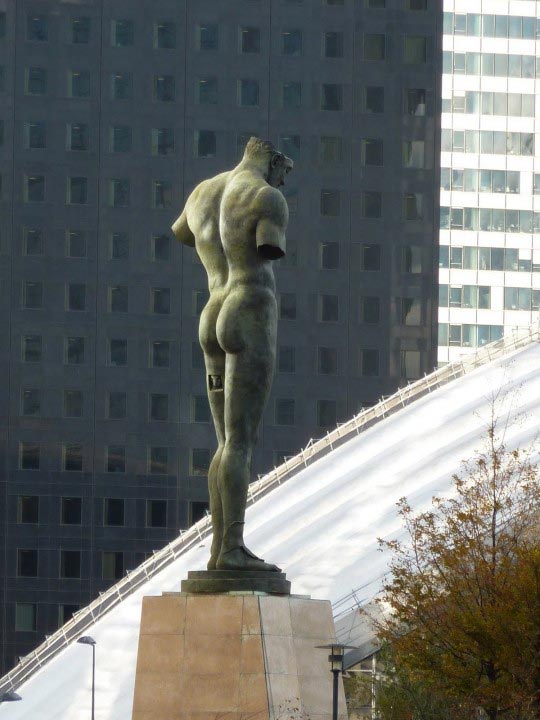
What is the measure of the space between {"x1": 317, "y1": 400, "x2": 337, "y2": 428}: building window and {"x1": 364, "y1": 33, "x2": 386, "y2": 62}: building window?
17.7 meters

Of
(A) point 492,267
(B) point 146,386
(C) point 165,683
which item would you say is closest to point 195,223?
(C) point 165,683

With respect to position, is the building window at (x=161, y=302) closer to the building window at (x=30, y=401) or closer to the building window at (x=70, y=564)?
the building window at (x=30, y=401)

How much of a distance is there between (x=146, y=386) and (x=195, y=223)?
269 ft

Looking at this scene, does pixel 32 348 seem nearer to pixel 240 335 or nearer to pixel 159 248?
pixel 159 248

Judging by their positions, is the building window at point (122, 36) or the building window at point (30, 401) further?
the building window at point (122, 36)

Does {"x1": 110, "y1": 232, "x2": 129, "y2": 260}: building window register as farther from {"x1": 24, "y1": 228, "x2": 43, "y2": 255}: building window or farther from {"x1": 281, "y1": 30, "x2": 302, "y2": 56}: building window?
{"x1": 281, "y1": 30, "x2": 302, "y2": 56}: building window

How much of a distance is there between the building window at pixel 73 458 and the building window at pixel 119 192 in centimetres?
1214

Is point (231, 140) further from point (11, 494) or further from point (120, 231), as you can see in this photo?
point (11, 494)

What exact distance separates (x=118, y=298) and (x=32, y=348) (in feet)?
16.1

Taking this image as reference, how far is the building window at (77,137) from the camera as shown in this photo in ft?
340

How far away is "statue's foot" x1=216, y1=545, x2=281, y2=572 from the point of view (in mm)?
19734

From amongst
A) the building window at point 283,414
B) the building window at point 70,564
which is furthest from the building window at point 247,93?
the building window at point 70,564

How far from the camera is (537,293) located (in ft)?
412

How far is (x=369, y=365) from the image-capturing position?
4097 inches
